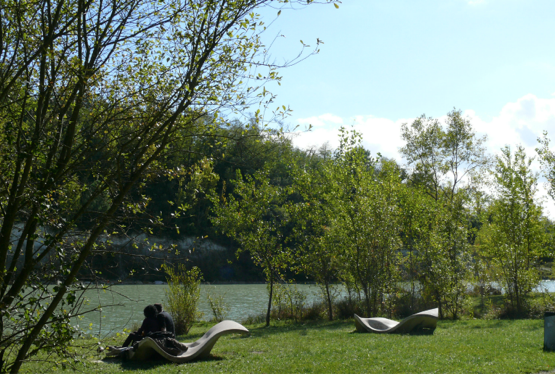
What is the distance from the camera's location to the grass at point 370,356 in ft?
23.4

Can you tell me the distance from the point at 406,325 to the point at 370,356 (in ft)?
13.3

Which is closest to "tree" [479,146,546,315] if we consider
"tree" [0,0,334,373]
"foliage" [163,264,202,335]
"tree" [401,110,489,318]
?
"tree" [401,110,489,318]

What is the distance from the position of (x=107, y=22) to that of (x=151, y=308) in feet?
21.4

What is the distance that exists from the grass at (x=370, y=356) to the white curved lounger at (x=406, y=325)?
3.11 ft

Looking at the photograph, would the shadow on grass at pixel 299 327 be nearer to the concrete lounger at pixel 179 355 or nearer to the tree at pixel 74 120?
the concrete lounger at pixel 179 355

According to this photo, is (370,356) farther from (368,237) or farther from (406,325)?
(368,237)

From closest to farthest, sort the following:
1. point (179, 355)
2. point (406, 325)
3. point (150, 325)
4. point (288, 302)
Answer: point (179, 355) → point (150, 325) → point (406, 325) → point (288, 302)

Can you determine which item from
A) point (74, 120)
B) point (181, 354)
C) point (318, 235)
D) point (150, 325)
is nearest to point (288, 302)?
point (318, 235)

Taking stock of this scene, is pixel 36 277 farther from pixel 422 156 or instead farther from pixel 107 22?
pixel 422 156

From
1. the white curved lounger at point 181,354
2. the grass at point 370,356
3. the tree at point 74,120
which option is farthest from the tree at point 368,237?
the tree at point 74,120

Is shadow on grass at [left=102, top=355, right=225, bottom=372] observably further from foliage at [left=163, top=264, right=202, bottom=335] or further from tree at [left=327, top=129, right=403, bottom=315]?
tree at [left=327, top=129, right=403, bottom=315]

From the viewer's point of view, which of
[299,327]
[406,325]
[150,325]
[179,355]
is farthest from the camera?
[299,327]

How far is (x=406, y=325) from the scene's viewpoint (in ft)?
38.8

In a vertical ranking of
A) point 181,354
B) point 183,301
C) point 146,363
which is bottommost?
point 146,363
